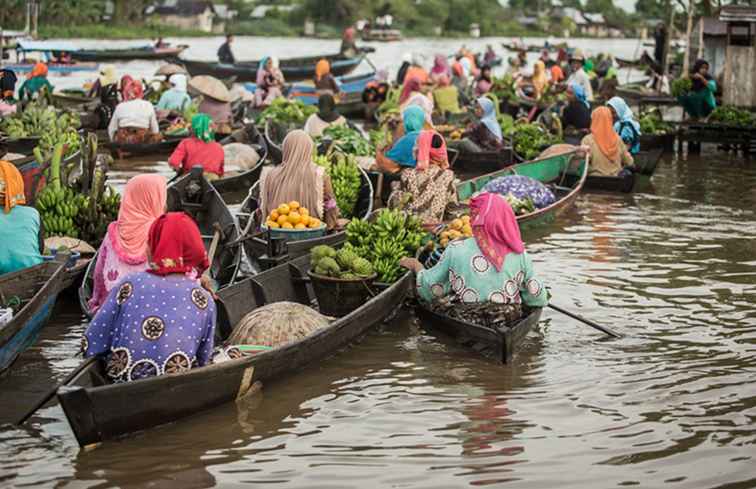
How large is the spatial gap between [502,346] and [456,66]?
19218 millimetres

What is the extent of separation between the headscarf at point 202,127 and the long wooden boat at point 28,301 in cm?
437

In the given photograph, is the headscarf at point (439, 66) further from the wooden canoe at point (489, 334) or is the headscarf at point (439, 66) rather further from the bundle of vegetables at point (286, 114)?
the wooden canoe at point (489, 334)

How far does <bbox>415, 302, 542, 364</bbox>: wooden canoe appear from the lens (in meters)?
7.30

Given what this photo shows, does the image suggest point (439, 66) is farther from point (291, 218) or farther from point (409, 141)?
point (291, 218)

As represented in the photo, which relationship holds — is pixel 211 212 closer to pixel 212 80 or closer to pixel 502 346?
pixel 502 346

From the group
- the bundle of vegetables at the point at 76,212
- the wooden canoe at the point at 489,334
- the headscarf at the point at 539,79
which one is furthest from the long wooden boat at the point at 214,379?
the headscarf at the point at 539,79

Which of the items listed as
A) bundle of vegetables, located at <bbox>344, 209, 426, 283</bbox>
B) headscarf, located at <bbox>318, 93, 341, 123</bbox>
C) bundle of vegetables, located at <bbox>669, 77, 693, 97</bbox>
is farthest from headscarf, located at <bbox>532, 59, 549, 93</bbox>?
bundle of vegetables, located at <bbox>344, 209, 426, 283</bbox>

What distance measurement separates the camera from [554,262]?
10.7 meters

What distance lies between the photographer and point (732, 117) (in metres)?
17.3

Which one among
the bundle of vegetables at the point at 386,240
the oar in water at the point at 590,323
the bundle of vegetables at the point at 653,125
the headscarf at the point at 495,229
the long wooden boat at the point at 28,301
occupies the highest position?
the bundle of vegetables at the point at 653,125

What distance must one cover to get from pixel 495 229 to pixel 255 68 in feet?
76.3

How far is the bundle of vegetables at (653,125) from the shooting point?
17.3 metres

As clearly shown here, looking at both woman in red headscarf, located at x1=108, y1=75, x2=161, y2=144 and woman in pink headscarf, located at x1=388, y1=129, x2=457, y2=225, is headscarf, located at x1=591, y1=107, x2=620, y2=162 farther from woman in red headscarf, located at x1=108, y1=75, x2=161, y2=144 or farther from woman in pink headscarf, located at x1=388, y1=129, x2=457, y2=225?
woman in red headscarf, located at x1=108, y1=75, x2=161, y2=144

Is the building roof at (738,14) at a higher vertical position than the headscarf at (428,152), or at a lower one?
higher
